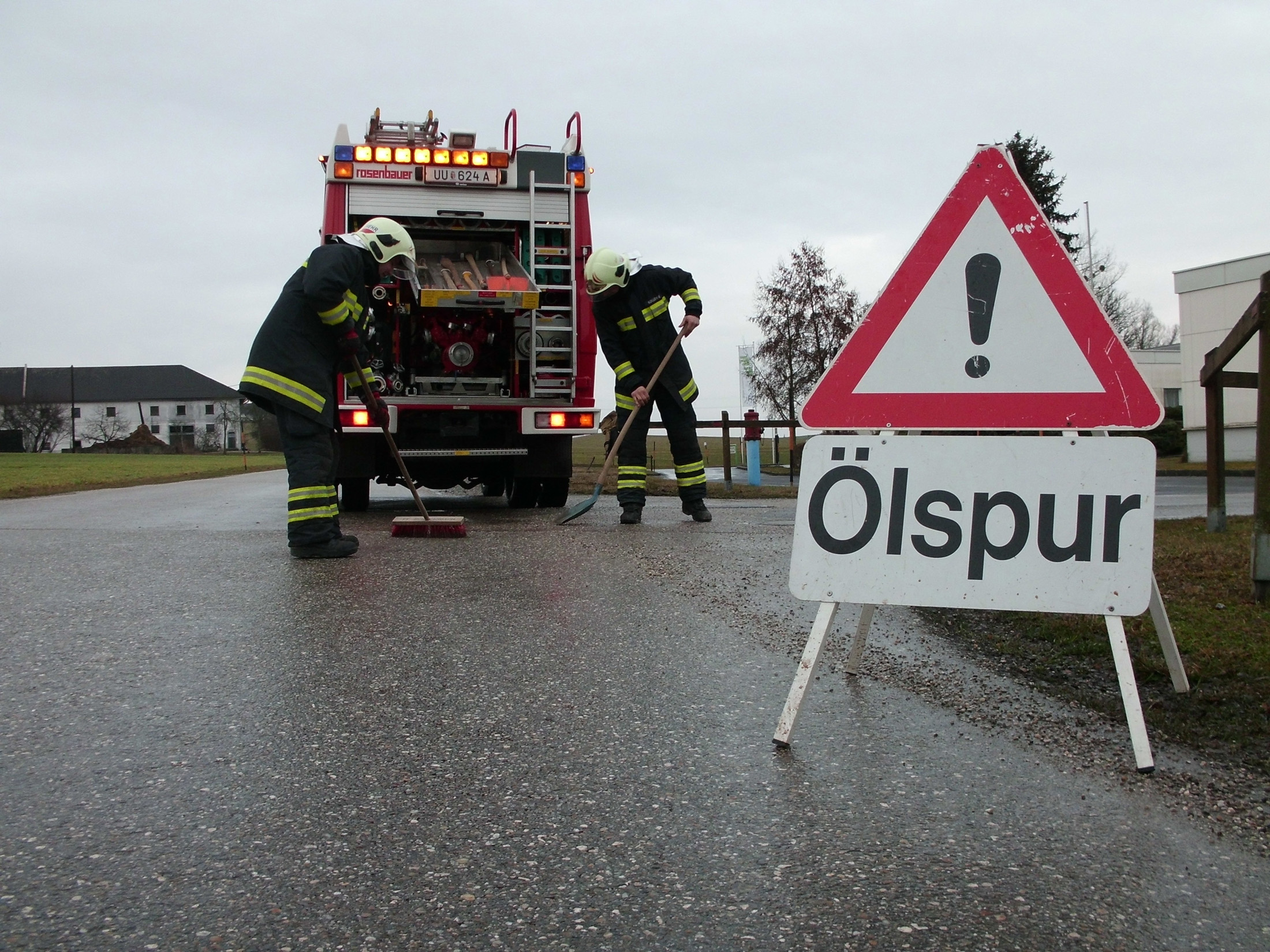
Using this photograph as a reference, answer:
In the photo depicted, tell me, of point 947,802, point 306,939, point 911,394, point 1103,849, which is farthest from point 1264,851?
point 306,939

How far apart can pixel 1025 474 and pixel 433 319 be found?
831 centimetres

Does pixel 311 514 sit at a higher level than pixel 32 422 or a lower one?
lower

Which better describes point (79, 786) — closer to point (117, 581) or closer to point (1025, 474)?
point (1025, 474)

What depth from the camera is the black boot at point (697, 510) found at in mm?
9203

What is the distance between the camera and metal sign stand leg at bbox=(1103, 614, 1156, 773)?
2.81m

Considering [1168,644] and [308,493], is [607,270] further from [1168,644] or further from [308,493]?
[1168,644]

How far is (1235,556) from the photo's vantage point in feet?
19.8

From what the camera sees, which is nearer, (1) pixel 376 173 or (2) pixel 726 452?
(1) pixel 376 173

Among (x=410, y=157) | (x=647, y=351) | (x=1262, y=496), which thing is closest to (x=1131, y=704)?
(x=1262, y=496)

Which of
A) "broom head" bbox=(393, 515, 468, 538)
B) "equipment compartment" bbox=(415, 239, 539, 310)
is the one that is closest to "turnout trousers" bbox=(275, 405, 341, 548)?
"broom head" bbox=(393, 515, 468, 538)

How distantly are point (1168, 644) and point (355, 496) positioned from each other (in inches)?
338

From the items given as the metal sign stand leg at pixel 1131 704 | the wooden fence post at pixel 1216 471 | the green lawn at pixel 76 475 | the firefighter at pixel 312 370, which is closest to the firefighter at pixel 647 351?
the firefighter at pixel 312 370

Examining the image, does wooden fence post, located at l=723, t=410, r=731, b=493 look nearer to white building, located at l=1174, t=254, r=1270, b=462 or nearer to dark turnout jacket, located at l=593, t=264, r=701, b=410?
dark turnout jacket, located at l=593, t=264, r=701, b=410

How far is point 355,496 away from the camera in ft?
35.5
